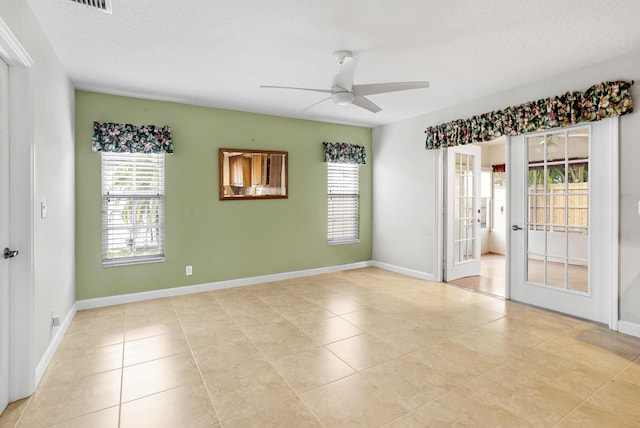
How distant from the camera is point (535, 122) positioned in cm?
368

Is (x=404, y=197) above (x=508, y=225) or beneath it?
above

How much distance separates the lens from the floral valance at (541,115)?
3062 millimetres

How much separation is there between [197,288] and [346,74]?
11.2 feet

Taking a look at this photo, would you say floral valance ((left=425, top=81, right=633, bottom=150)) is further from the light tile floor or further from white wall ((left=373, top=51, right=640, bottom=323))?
the light tile floor

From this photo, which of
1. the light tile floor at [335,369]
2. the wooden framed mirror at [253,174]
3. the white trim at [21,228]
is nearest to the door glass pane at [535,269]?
the light tile floor at [335,369]

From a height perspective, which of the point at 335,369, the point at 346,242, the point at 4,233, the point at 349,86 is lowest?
the point at 335,369

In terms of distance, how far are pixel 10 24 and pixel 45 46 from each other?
0.85 meters

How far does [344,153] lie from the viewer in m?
5.70

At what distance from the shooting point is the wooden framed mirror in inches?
187

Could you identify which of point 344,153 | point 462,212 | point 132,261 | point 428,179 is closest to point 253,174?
point 344,153

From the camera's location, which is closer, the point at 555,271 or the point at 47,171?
the point at 47,171

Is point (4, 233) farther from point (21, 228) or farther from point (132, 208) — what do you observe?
point (132, 208)

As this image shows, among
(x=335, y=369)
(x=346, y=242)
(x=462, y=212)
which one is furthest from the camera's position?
(x=346, y=242)

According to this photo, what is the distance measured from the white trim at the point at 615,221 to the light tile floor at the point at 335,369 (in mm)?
300
